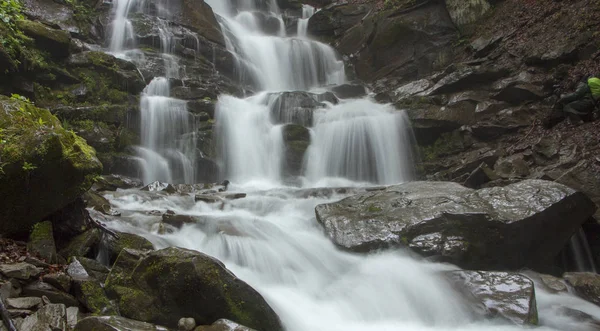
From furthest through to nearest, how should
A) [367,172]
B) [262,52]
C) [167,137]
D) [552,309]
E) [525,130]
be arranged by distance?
[262,52] < [367,172] < [167,137] < [525,130] < [552,309]

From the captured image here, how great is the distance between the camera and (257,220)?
24.3 ft

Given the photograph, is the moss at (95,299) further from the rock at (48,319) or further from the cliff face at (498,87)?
the cliff face at (498,87)

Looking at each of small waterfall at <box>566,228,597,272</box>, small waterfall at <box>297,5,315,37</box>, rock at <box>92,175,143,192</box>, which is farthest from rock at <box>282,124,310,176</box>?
small waterfall at <box>297,5,315,37</box>

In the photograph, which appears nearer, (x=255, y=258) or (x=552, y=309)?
(x=552, y=309)

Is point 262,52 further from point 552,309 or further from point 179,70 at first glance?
point 552,309

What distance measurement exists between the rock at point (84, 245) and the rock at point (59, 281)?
958 millimetres

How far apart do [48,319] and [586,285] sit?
7.25 meters

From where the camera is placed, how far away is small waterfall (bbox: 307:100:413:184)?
12.8 metres

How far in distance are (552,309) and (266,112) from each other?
1119cm

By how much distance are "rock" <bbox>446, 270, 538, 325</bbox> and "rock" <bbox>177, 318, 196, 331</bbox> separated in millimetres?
3679

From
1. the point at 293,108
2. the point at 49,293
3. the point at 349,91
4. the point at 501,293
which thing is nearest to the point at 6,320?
the point at 49,293

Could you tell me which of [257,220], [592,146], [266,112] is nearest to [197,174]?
[266,112]

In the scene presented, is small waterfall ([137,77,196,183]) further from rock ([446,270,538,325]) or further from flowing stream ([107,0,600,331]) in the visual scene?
rock ([446,270,538,325])

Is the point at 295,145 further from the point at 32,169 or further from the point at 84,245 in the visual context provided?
the point at 32,169
